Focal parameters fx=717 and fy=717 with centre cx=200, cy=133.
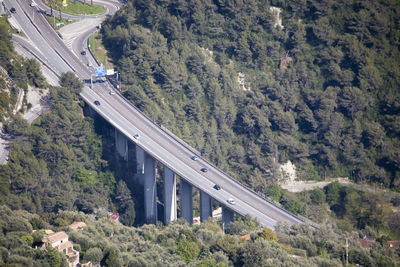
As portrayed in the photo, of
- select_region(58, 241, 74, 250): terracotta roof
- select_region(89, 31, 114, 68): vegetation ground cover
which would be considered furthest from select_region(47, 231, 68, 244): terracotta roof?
select_region(89, 31, 114, 68): vegetation ground cover

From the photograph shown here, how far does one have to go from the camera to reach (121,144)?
140m

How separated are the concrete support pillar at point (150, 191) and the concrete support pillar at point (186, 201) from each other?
562cm

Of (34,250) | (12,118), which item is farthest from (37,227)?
(12,118)

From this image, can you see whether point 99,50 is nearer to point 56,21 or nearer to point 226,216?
point 56,21

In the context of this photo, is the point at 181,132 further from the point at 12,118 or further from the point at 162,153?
the point at 12,118

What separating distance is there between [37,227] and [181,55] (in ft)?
238

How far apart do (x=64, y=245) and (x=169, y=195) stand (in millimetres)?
47574

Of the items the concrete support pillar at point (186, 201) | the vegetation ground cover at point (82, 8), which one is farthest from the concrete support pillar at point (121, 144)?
the vegetation ground cover at point (82, 8)

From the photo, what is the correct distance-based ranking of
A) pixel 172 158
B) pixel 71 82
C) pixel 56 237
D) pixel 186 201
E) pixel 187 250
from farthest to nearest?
1. pixel 71 82
2. pixel 186 201
3. pixel 172 158
4. pixel 187 250
5. pixel 56 237

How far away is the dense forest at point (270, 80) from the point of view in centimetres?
15488

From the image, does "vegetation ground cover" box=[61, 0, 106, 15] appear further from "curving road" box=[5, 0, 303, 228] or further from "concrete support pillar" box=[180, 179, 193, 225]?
"concrete support pillar" box=[180, 179, 193, 225]

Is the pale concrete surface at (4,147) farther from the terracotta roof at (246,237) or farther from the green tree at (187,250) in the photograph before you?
the terracotta roof at (246,237)

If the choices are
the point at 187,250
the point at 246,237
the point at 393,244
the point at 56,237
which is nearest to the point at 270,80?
the point at 393,244

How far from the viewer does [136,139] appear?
134625 mm
